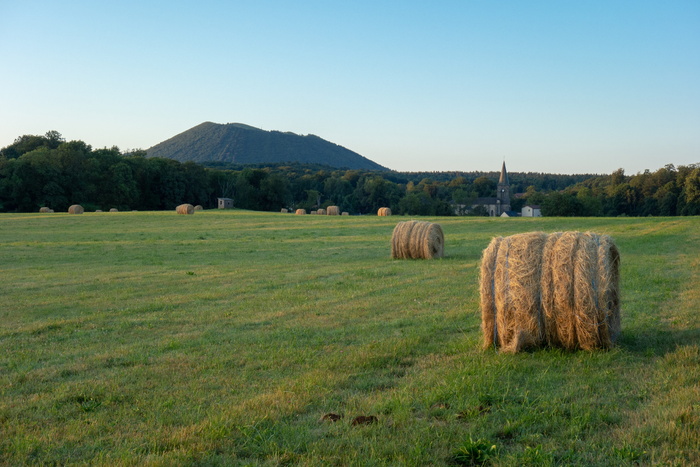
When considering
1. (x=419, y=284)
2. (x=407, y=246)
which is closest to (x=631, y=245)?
(x=407, y=246)

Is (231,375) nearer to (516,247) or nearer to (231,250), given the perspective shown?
(516,247)

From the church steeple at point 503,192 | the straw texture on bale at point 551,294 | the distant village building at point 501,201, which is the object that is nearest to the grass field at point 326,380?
the straw texture on bale at point 551,294

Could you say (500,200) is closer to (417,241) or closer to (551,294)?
(417,241)

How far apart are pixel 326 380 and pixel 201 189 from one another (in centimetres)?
9929

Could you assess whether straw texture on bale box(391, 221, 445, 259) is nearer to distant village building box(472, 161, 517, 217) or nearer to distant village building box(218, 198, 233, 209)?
distant village building box(218, 198, 233, 209)

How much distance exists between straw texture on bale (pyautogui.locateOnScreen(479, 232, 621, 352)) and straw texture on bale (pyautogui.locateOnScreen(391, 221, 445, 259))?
12256 millimetres

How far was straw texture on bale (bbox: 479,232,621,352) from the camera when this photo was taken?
7348 mm

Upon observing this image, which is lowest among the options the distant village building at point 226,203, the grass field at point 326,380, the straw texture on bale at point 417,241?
the grass field at point 326,380

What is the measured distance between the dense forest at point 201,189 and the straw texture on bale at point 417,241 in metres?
65.6

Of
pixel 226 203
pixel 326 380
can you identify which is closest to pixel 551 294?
pixel 326 380

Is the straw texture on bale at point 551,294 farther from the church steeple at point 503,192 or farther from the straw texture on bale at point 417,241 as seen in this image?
the church steeple at point 503,192

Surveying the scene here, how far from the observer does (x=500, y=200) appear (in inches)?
6658

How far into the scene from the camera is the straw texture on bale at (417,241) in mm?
20234

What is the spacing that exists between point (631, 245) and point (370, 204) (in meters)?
98.2
